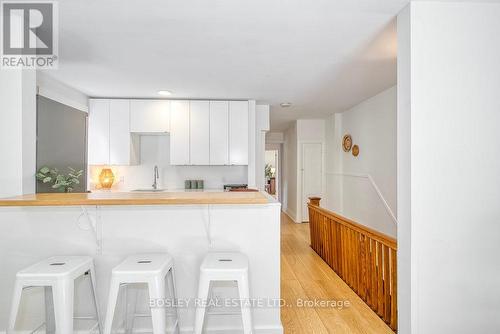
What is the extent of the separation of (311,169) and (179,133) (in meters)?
3.48

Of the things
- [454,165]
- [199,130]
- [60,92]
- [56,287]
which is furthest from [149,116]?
[454,165]

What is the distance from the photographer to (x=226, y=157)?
4.69 metres

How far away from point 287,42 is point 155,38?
112 centimetres

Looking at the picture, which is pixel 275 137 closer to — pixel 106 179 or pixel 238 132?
pixel 238 132

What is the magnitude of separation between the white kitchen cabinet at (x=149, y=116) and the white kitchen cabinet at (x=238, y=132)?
3.26 feet

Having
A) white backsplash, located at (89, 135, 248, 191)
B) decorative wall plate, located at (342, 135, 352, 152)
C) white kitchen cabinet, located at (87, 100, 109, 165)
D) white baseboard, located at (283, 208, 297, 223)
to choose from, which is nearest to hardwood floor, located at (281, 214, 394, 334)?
white backsplash, located at (89, 135, 248, 191)

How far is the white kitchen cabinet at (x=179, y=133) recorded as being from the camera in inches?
183

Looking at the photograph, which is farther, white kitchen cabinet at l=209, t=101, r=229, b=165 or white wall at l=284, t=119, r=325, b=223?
white wall at l=284, t=119, r=325, b=223

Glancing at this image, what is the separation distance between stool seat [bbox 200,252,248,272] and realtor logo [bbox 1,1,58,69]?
202 centimetres

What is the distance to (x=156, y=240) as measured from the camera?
226cm

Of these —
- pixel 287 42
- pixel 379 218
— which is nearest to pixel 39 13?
pixel 287 42

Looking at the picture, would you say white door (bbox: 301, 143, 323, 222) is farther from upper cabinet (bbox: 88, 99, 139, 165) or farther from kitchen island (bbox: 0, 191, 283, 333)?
kitchen island (bbox: 0, 191, 283, 333)

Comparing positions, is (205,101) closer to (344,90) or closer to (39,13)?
(344,90)

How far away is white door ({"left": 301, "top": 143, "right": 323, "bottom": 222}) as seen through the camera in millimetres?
6957
